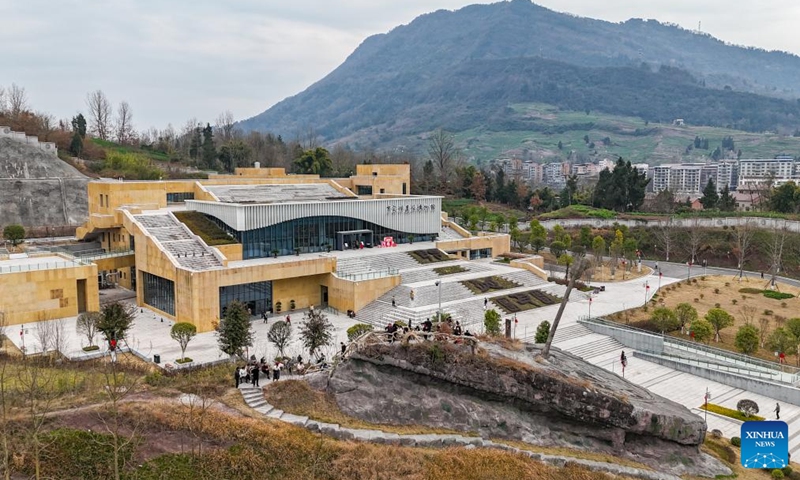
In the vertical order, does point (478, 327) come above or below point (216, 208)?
below

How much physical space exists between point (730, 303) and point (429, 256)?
17.9 m

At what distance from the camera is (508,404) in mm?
18031

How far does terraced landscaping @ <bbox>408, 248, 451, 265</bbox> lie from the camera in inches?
1489

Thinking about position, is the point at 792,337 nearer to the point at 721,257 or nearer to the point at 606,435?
the point at 606,435

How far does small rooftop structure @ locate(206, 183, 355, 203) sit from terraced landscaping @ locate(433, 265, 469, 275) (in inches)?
363

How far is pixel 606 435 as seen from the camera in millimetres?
17938

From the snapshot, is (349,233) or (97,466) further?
(349,233)

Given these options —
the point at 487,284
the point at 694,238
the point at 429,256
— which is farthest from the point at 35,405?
the point at 694,238

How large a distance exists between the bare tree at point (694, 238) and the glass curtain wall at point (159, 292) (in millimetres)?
40066

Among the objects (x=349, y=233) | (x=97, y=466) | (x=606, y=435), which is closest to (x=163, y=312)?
(x=349, y=233)

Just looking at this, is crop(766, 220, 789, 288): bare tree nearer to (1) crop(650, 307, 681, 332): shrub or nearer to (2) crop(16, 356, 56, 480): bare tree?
(1) crop(650, 307, 681, 332): shrub

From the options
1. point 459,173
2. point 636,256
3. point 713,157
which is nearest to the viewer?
point 636,256

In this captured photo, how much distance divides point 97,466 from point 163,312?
761 inches

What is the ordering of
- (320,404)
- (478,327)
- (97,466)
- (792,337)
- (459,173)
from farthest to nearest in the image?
(459,173) < (478,327) < (792,337) < (320,404) < (97,466)
